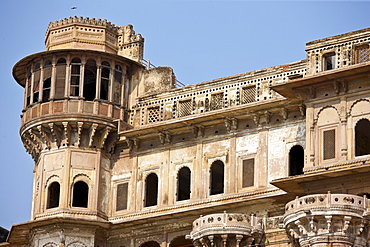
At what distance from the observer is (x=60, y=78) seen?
43500 millimetres

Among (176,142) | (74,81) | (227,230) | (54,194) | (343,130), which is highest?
(74,81)

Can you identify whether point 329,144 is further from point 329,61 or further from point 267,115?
point 267,115

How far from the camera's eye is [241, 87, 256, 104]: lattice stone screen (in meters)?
41.0

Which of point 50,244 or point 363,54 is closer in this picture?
point 363,54

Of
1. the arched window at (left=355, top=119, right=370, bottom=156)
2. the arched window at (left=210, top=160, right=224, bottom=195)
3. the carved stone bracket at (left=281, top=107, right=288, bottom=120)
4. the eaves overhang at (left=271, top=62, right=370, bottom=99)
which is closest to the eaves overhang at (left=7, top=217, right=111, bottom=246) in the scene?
the arched window at (left=210, top=160, right=224, bottom=195)

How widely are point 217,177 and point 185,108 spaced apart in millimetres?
2588

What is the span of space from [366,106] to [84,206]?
1125cm

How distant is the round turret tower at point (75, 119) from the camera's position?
139 feet

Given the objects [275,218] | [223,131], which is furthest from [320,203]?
[223,131]

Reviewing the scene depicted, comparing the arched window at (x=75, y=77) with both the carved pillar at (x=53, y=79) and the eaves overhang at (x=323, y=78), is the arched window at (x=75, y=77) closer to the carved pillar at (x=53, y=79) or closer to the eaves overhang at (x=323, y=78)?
the carved pillar at (x=53, y=79)

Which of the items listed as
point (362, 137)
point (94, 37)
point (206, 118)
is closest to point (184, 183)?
point (206, 118)

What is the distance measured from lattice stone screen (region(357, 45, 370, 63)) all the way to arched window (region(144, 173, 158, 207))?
28.1ft

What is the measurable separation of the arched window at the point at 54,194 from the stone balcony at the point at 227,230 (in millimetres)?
7135

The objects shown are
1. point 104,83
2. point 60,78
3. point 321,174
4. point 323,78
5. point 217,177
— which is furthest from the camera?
point 104,83
